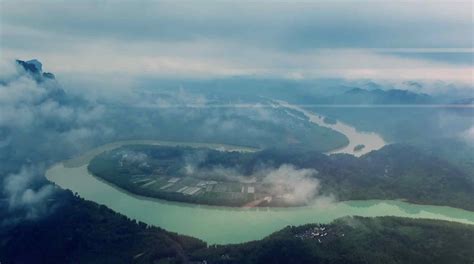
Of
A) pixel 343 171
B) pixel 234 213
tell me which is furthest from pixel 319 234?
pixel 343 171

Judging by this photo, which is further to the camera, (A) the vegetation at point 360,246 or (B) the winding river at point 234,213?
(B) the winding river at point 234,213

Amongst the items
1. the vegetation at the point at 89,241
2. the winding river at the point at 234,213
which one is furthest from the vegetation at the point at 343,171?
the vegetation at the point at 89,241

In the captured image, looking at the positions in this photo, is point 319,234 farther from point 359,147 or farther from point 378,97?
point 378,97

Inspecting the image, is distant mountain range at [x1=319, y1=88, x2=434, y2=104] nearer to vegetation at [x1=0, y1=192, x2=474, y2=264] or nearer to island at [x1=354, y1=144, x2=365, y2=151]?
island at [x1=354, y1=144, x2=365, y2=151]

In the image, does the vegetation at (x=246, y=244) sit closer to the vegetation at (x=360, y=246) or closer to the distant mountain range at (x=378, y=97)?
the vegetation at (x=360, y=246)

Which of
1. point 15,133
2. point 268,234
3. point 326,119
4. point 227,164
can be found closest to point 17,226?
point 268,234

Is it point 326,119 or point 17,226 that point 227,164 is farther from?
point 326,119
